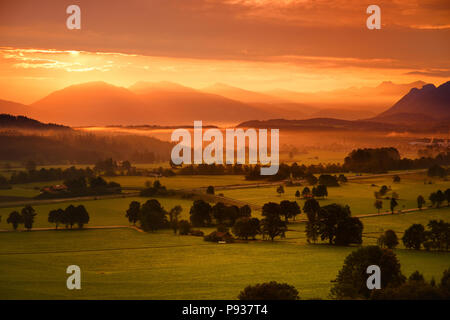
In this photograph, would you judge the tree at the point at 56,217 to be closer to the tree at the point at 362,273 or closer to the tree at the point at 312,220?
the tree at the point at 312,220

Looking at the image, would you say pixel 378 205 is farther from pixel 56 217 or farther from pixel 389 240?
pixel 56 217

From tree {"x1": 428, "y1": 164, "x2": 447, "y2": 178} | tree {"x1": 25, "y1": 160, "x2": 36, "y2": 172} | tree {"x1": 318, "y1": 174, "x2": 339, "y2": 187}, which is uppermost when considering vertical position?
tree {"x1": 25, "y1": 160, "x2": 36, "y2": 172}

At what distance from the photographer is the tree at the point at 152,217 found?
2567 cm

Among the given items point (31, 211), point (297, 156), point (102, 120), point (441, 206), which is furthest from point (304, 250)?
point (102, 120)

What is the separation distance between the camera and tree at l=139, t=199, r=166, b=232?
25672 mm

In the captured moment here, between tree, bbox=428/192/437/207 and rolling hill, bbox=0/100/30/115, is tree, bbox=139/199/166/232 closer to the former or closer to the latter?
rolling hill, bbox=0/100/30/115

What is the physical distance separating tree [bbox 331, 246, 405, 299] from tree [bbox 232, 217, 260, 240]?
311 inches

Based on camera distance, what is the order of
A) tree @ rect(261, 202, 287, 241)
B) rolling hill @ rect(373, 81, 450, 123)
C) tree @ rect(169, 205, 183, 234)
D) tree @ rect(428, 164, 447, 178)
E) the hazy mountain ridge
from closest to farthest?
1. tree @ rect(261, 202, 287, 241)
2. tree @ rect(169, 205, 183, 234)
3. rolling hill @ rect(373, 81, 450, 123)
4. tree @ rect(428, 164, 447, 178)
5. the hazy mountain ridge

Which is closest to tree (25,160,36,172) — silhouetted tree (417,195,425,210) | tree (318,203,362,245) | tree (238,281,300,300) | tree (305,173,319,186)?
tree (305,173,319,186)

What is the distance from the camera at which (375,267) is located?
621 inches

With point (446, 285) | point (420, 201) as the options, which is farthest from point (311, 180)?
point (446, 285)

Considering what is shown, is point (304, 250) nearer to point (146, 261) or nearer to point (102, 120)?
point (146, 261)

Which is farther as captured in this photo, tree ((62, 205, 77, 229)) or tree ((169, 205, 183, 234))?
tree ((169, 205, 183, 234))

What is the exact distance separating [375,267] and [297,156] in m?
26.7
